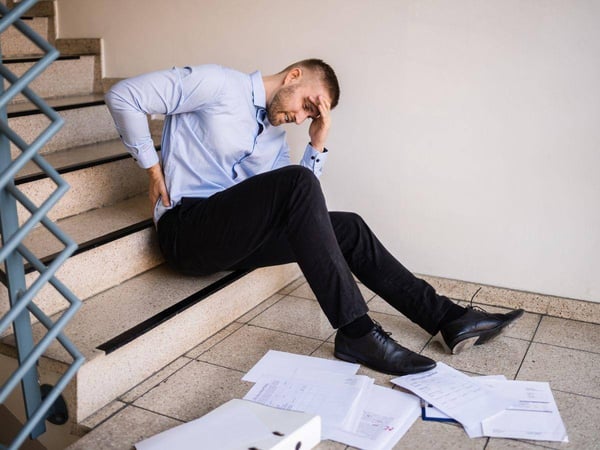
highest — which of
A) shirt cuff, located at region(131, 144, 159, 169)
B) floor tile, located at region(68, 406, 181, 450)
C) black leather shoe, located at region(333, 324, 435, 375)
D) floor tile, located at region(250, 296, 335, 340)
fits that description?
shirt cuff, located at region(131, 144, 159, 169)

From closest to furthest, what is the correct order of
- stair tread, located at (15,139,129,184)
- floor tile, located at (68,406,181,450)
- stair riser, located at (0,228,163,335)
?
floor tile, located at (68,406,181,450) < stair riser, located at (0,228,163,335) < stair tread, located at (15,139,129,184)

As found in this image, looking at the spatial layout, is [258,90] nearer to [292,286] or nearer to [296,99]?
[296,99]

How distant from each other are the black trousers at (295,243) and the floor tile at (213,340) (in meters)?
0.21

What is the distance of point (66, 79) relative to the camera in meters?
3.13

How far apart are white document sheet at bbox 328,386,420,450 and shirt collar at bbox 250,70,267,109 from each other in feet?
3.24

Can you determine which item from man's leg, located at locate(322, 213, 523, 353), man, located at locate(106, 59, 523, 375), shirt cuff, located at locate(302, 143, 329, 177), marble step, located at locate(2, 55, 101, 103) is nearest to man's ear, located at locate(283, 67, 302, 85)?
man, located at locate(106, 59, 523, 375)

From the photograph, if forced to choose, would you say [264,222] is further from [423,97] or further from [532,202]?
[532,202]

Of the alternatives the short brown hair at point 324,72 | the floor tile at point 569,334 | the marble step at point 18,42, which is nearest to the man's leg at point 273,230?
the short brown hair at point 324,72

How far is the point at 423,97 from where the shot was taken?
8.20 ft

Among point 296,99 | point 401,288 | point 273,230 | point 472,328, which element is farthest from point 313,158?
point 472,328

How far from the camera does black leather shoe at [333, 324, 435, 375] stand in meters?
1.99

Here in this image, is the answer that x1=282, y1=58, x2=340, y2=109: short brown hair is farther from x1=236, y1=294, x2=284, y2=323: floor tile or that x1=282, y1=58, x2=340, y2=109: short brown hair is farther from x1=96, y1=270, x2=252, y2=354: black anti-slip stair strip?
x1=236, y1=294, x2=284, y2=323: floor tile

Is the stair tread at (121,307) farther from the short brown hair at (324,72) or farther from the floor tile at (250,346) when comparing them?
the short brown hair at (324,72)

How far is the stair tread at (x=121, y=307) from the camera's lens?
6.14 feet
